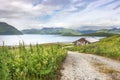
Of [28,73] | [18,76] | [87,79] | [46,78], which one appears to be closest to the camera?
[18,76]

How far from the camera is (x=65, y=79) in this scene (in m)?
21.7

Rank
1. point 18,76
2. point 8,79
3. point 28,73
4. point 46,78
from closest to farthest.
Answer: point 8,79, point 18,76, point 28,73, point 46,78

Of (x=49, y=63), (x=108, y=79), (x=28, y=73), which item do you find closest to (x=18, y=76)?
(x=28, y=73)

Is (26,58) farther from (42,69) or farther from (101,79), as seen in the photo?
(101,79)

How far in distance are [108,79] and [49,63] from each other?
628 cm

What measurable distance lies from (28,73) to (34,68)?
2.20 ft

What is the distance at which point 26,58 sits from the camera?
18016 mm

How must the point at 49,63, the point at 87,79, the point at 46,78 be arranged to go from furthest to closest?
the point at 87,79 → the point at 49,63 → the point at 46,78

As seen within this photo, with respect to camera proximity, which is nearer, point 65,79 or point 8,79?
point 8,79

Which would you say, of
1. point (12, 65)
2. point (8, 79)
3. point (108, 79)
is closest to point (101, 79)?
point (108, 79)

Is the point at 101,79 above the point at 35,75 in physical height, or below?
below

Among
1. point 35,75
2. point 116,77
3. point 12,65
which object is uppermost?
point 12,65

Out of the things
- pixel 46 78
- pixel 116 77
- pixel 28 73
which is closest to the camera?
pixel 28 73

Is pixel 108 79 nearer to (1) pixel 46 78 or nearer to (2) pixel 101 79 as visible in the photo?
(2) pixel 101 79
